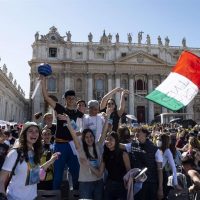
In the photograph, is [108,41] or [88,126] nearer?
[88,126]

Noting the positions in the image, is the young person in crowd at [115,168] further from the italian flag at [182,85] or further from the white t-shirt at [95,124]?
the italian flag at [182,85]

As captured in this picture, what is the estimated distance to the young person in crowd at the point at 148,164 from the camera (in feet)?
17.9

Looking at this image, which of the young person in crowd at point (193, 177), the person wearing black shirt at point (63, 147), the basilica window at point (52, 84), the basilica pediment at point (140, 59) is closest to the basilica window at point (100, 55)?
the basilica pediment at point (140, 59)

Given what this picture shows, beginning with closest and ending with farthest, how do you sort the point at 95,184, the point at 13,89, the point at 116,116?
the point at 95,184, the point at 116,116, the point at 13,89

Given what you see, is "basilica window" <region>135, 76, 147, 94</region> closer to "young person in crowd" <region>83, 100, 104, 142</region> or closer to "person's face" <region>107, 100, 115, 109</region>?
"person's face" <region>107, 100, 115, 109</region>

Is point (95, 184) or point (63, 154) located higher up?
point (63, 154)

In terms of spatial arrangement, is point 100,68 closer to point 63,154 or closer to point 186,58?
point 186,58

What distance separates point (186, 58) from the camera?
27.7 ft

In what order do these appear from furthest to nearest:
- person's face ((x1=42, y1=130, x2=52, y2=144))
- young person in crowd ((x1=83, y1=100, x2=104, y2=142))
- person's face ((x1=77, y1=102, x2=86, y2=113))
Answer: person's face ((x1=42, y1=130, x2=52, y2=144)), person's face ((x1=77, y1=102, x2=86, y2=113)), young person in crowd ((x1=83, y1=100, x2=104, y2=142))

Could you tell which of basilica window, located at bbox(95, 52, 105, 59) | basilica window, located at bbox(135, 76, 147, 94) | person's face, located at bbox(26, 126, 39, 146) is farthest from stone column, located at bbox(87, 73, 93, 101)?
person's face, located at bbox(26, 126, 39, 146)

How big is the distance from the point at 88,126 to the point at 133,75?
138 feet

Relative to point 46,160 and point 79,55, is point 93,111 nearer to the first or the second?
point 46,160

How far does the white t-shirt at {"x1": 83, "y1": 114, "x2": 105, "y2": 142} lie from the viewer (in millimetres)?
5968

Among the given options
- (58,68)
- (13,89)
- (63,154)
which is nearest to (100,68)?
(58,68)
